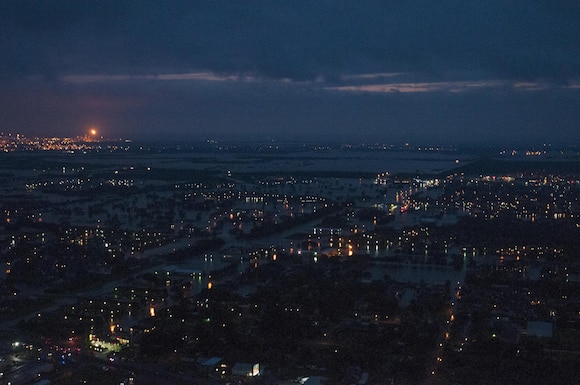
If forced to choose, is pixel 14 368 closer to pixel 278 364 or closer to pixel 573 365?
pixel 278 364

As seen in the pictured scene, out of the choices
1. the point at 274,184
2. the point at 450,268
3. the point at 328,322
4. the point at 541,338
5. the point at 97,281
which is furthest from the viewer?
the point at 274,184

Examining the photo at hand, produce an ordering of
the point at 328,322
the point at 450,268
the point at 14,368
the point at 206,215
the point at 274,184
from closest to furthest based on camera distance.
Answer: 1. the point at 14,368
2. the point at 328,322
3. the point at 450,268
4. the point at 206,215
5. the point at 274,184

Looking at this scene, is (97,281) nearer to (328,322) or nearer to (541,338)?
(328,322)

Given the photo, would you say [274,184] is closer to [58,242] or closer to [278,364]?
[58,242]

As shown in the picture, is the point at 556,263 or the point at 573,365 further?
the point at 556,263

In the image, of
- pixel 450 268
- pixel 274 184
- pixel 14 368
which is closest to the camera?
pixel 14 368

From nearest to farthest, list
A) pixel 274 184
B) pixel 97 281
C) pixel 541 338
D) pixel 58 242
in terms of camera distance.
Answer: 1. pixel 541 338
2. pixel 97 281
3. pixel 58 242
4. pixel 274 184

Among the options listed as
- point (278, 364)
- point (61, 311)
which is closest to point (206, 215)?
point (61, 311)

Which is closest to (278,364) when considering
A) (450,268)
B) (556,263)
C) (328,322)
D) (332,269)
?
(328,322)

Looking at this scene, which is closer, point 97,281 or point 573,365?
point 573,365
